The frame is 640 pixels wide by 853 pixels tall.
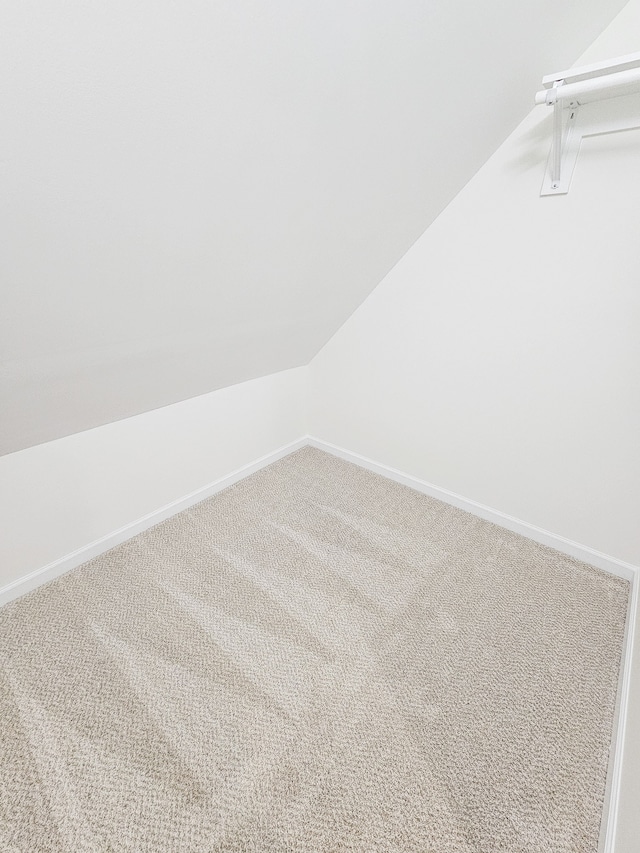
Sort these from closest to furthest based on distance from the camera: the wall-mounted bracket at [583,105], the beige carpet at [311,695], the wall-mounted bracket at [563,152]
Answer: the beige carpet at [311,695]
the wall-mounted bracket at [583,105]
the wall-mounted bracket at [563,152]

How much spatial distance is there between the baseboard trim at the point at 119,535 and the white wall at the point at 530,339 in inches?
35.1

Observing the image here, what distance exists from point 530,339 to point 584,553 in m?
0.92

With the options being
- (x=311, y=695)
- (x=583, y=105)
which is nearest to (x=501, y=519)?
(x=311, y=695)

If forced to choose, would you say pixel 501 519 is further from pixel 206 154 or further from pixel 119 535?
pixel 206 154

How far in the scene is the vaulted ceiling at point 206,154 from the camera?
64 cm

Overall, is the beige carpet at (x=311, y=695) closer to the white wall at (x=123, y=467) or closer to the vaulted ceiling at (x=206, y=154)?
the white wall at (x=123, y=467)

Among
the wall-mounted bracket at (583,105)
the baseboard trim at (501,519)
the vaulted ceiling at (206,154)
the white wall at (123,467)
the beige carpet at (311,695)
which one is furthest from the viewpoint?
the baseboard trim at (501,519)

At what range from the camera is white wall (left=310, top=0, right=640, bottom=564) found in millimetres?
1430

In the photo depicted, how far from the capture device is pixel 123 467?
70.9 inches

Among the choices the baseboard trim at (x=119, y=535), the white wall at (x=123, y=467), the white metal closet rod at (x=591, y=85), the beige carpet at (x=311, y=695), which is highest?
the white metal closet rod at (x=591, y=85)

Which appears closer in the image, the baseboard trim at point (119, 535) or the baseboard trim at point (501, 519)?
the baseboard trim at point (119, 535)

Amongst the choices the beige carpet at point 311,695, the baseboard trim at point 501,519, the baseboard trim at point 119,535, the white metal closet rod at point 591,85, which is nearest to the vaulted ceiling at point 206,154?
the white metal closet rod at point 591,85

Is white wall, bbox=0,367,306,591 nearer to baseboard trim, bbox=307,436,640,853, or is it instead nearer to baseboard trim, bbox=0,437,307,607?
baseboard trim, bbox=0,437,307,607

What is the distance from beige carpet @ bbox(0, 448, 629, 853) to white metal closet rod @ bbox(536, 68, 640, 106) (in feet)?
5.27
